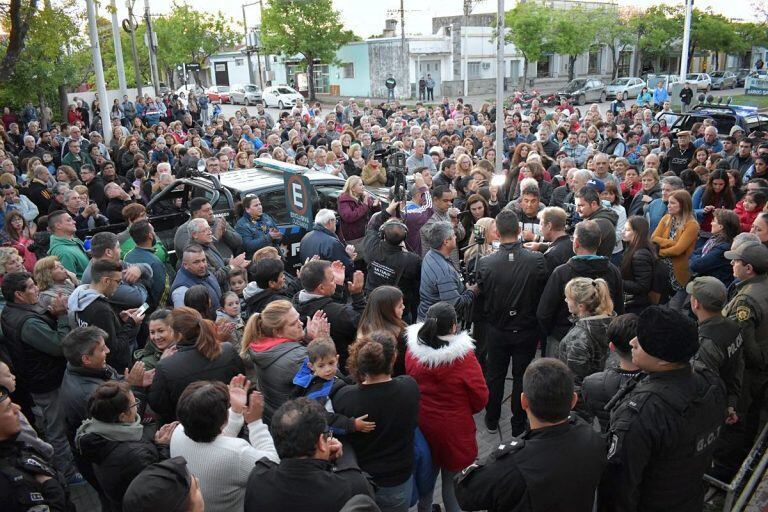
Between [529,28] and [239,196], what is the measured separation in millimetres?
39920

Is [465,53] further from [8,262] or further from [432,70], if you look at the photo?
[8,262]

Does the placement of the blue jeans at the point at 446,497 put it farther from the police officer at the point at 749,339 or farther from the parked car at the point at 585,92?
the parked car at the point at 585,92

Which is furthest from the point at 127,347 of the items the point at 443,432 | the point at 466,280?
the point at 466,280

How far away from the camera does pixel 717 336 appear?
3.98 metres

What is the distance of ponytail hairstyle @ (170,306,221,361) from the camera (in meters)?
3.86

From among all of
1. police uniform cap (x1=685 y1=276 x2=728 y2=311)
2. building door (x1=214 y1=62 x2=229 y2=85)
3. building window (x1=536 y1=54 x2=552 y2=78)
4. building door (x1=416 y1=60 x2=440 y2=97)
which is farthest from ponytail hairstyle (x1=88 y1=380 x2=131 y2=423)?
building door (x1=214 y1=62 x2=229 y2=85)

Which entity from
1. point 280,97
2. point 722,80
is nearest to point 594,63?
point 722,80

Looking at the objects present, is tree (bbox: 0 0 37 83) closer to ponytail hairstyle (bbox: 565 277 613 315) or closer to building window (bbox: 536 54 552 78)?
ponytail hairstyle (bbox: 565 277 613 315)

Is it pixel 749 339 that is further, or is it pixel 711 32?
pixel 711 32

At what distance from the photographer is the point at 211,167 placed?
10.2 m

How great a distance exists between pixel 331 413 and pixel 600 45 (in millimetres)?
52223

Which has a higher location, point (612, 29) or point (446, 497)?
point (612, 29)

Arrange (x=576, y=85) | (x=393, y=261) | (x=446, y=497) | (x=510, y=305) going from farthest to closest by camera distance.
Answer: (x=576, y=85) → (x=393, y=261) → (x=510, y=305) → (x=446, y=497)

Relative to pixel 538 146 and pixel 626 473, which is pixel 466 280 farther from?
pixel 538 146
